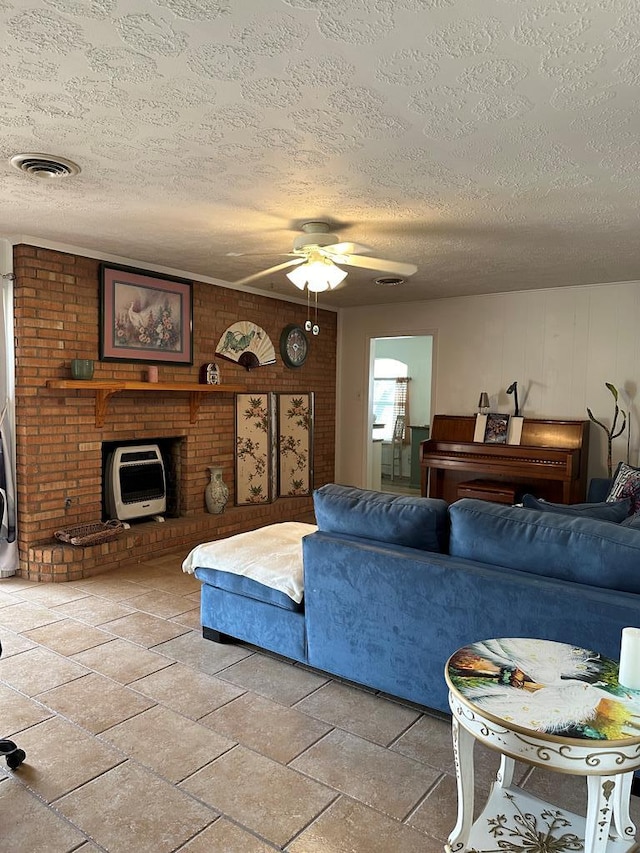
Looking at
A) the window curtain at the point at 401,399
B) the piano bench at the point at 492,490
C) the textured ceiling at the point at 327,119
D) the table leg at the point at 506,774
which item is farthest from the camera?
the window curtain at the point at 401,399

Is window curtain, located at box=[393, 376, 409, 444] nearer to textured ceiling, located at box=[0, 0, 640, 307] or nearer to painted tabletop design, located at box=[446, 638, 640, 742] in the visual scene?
textured ceiling, located at box=[0, 0, 640, 307]

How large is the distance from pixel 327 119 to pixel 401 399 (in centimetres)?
671

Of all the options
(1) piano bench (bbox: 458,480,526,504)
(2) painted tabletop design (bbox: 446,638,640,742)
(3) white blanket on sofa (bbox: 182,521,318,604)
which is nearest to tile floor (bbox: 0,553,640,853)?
(3) white blanket on sofa (bbox: 182,521,318,604)

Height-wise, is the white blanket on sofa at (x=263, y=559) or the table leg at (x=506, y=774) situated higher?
the white blanket on sofa at (x=263, y=559)

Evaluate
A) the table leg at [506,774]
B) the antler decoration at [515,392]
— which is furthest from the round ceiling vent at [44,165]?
the antler decoration at [515,392]

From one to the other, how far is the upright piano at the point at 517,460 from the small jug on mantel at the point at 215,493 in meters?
1.94

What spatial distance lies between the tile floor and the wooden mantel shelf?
1623 mm

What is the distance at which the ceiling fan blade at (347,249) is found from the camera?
374 cm

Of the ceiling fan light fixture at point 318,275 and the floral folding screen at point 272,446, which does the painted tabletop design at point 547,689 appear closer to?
the ceiling fan light fixture at point 318,275

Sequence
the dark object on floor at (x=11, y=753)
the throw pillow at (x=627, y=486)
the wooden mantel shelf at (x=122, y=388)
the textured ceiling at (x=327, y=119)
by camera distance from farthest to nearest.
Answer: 1. the throw pillow at (x=627, y=486)
2. the wooden mantel shelf at (x=122, y=388)
3. the dark object on floor at (x=11, y=753)
4. the textured ceiling at (x=327, y=119)

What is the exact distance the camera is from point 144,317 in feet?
15.7

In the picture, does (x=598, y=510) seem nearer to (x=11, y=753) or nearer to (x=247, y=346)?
(x=11, y=753)

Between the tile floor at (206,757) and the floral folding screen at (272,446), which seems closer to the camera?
the tile floor at (206,757)

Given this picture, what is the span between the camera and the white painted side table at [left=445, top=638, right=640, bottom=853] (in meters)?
1.36
